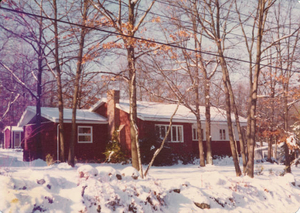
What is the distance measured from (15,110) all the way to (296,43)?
18.2 meters

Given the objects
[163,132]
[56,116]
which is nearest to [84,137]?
[56,116]

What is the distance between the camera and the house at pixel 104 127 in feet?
61.9

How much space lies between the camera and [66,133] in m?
19.0

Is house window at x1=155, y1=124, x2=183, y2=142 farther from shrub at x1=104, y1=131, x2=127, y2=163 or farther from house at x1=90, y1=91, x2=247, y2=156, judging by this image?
shrub at x1=104, y1=131, x2=127, y2=163

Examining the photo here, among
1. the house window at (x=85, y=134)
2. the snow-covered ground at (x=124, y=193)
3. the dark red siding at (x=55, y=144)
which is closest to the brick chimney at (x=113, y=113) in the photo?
the dark red siding at (x=55, y=144)

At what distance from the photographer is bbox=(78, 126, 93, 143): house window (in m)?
19.9

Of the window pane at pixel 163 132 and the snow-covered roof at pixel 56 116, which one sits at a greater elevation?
the snow-covered roof at pixel 56 116

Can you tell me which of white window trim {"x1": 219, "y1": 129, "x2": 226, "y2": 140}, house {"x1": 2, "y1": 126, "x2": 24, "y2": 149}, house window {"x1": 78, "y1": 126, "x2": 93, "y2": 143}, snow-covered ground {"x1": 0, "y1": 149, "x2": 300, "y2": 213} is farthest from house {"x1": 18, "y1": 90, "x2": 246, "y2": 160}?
house {"x1": 2, "y1": 126, "x2": 24, "y2": 149}

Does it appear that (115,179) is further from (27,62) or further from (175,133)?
(175,133)

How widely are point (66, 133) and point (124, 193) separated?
13.3 metres

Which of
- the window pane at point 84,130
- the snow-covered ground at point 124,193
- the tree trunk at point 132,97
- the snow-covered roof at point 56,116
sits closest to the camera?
the snow-covered ground at point 124,193

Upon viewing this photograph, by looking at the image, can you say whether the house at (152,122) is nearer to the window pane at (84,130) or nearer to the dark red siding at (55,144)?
the dark red siding at (55,144)

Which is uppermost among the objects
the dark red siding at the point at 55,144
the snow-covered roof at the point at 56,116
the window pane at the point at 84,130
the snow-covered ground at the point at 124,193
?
the snow-covered roof at the point at 56,116

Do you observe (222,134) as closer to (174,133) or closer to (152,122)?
(174,133)
